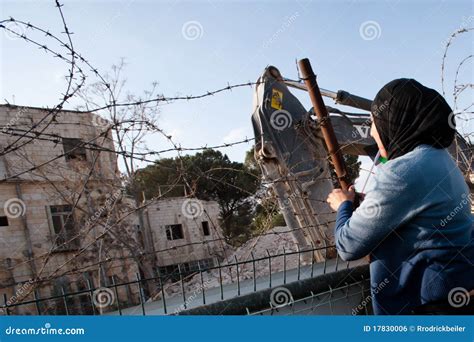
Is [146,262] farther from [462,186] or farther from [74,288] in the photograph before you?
[462,186]

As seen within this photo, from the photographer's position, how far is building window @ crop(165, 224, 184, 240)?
21.0 metres

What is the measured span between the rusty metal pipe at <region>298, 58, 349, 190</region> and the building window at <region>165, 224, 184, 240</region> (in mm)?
18751

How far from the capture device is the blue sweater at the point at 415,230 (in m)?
1.55

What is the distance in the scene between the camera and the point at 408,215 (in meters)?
1.56

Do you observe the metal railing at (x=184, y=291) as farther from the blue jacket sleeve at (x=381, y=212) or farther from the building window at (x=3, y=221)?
the building window at (x=3, y=221)

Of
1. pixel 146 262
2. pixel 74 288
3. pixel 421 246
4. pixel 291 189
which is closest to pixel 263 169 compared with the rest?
pixel 291 189

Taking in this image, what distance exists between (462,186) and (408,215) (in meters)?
0.34

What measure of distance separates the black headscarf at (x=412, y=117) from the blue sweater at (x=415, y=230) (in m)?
0.05

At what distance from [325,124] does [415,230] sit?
133cm
